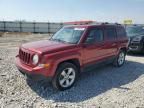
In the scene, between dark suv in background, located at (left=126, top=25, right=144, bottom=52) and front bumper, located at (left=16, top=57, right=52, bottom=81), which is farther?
dark suv in background, located at (left=126, top=25, right=144, bottom=52)

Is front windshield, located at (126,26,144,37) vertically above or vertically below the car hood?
above


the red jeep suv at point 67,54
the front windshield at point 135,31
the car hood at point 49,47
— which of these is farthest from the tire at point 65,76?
the front windshield at point 135,31

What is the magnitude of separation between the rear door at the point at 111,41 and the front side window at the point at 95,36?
37cm

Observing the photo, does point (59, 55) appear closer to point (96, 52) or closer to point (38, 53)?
point (38, 53)


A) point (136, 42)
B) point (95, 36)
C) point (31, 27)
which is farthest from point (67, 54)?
point (31, 27)

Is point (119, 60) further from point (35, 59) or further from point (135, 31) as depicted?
point (135, 31)

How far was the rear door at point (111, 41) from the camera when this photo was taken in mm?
7652

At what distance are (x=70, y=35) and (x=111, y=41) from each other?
5.94ft

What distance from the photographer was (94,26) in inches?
279

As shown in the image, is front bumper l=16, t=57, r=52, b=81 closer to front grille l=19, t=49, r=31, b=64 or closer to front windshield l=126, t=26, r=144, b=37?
front grille l=19, t=49, r=31, b=64

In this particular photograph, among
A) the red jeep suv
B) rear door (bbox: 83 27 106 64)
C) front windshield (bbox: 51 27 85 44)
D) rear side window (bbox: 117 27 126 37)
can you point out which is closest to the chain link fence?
rear side window (bbox: 117 27 126 37)

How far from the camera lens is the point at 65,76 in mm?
6023

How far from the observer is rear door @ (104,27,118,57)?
7652 mm

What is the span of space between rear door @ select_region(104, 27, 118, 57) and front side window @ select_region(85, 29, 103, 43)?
1.20 feet
